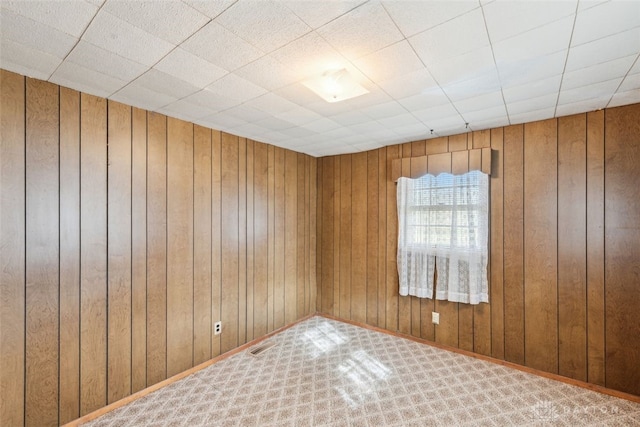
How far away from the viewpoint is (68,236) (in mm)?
2094

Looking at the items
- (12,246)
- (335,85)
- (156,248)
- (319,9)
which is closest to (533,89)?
(335,85)

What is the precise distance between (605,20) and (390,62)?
1.02 meters

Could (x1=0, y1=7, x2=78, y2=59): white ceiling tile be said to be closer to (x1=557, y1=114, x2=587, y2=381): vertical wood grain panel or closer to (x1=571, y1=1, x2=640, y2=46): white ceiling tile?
(x1=571, y1=1, x2=640, y2=46): white ceiling tile

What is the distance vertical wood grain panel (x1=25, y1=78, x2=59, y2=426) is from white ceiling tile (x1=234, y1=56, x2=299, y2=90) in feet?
4.61

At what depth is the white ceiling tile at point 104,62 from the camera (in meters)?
1.62

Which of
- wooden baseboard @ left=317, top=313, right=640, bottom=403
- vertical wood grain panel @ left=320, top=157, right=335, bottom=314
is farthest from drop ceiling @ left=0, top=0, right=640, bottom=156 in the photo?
wooden baseboard @ left=317, top=313, right=640, bottom=403

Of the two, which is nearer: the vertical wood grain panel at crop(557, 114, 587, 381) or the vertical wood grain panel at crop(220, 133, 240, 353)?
the vertical wood grain panel at crop(557, 114, 587, 381)

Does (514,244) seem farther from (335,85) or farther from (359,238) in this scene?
(335,85)

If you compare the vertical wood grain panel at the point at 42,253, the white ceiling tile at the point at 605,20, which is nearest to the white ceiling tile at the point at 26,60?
the vertical wood grain panel at the point at 42,253

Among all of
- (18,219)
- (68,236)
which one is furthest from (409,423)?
(18,219)

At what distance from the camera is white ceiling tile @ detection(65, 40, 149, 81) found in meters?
1.62

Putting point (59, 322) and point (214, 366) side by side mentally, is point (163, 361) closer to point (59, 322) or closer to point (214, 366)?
point (214, 366)

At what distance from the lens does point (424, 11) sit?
1.32 meters

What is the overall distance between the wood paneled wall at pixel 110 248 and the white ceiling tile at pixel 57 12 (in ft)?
2.73
